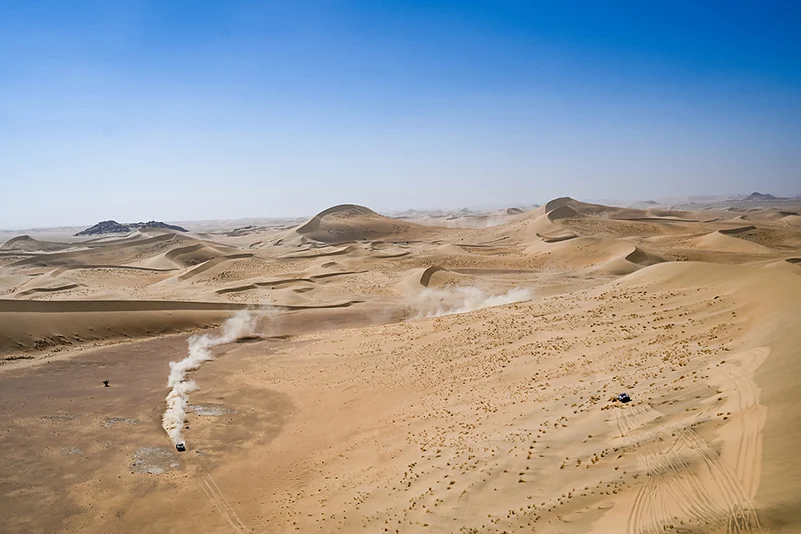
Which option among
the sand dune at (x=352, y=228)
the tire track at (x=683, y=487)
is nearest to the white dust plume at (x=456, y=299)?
the tire track at (x=683, y=487)

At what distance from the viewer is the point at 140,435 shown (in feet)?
53.2

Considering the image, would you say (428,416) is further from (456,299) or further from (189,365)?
(456,299)

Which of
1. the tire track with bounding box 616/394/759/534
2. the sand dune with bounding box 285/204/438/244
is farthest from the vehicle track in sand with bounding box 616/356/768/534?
the sand dune with bounding box 285/204/438/244

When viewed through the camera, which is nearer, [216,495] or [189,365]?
[216,495]

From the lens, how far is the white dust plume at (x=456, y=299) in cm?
3316

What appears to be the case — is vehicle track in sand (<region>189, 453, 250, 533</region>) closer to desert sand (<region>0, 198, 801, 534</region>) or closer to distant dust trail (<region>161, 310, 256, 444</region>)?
desert sand (<region>0, 198, 801, 534</region>)

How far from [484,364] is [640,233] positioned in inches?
2503

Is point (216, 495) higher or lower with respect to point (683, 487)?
lower

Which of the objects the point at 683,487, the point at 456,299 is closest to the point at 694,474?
the point at 683,487

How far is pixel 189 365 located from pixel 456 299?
1818 cm

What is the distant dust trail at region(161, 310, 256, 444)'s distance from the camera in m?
17.0

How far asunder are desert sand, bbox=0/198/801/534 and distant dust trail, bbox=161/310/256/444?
1.27 ft

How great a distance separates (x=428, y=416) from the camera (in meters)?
15.4

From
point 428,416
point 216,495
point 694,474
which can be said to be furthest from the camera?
point 428,416
